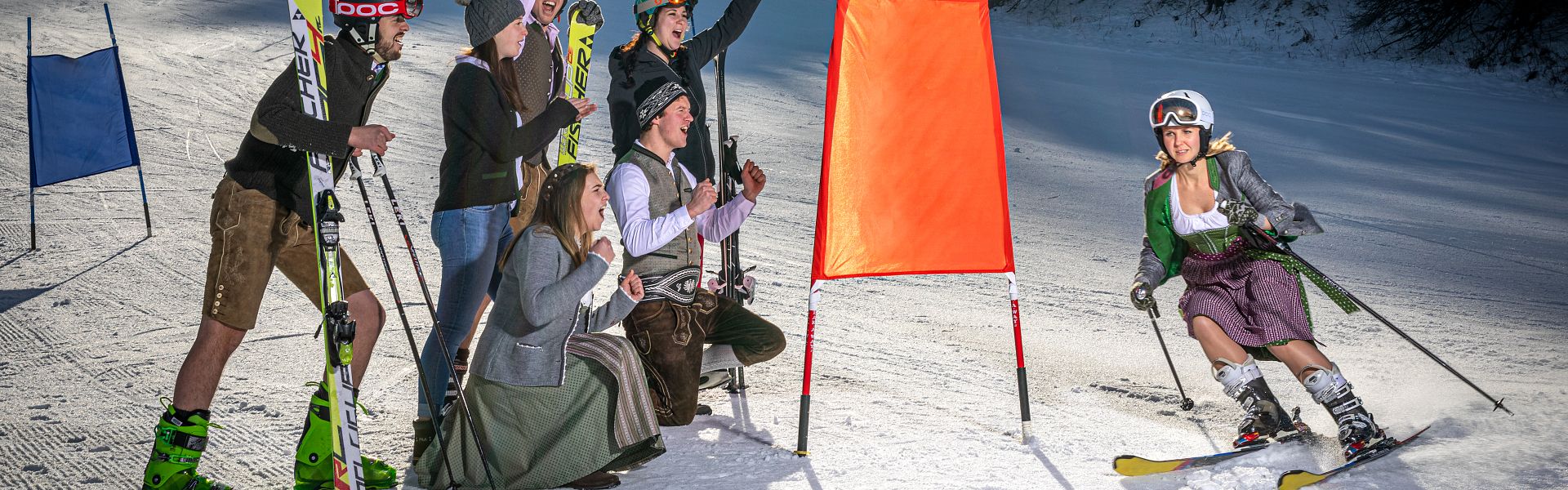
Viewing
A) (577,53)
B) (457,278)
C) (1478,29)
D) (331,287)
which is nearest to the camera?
(331,287)

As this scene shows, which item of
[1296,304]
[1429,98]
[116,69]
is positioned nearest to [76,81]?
[116,69]

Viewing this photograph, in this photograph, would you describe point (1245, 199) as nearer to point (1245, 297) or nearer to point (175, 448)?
point (1245, 297)

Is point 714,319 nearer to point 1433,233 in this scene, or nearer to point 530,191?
point 530,191

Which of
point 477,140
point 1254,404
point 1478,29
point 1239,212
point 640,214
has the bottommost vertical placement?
point 1254,404

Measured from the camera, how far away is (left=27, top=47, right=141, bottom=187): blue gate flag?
699 cm

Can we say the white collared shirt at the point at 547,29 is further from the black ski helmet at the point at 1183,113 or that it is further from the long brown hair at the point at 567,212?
the black ski helmet at the point at 1183,113

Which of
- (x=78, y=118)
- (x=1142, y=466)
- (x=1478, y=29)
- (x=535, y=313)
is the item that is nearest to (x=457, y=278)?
(x=535, y=313)

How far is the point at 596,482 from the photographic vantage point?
12.5 ft

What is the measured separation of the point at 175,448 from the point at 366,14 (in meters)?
1.32

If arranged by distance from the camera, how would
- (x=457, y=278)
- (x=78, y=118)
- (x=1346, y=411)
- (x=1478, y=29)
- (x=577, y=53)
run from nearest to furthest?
(x=457, y=278) → (x=1346, y=411) → (x=577, y=53) → (x=78, y=118) → (x=1478, y=29)

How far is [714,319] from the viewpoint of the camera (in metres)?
4.45

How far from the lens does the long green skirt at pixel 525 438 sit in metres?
3.75

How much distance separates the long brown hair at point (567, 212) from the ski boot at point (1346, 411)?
7.80 ft

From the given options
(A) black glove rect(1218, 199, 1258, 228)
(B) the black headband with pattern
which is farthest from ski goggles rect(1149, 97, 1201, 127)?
(B) the black headband with pattern
